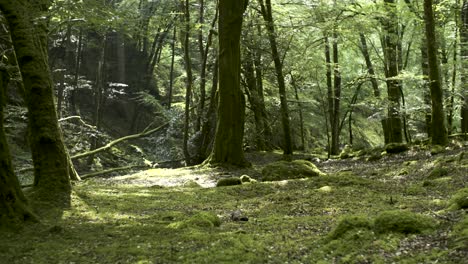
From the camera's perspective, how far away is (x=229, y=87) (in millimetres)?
14398

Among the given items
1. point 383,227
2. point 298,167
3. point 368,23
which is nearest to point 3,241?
point 383,227

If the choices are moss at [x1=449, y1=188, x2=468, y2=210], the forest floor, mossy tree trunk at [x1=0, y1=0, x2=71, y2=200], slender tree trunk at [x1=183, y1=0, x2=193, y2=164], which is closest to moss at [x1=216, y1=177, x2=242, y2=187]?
the forest floor

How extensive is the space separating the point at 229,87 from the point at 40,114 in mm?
7315

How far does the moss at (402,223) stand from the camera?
16.1ft

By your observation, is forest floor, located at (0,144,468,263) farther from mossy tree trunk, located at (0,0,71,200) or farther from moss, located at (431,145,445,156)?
moss, located at (431,145,445,156)

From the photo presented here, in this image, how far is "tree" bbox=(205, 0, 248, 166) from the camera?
14336mm

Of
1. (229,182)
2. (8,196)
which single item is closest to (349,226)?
(8,196)

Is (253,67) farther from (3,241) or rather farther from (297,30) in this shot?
(3,241)

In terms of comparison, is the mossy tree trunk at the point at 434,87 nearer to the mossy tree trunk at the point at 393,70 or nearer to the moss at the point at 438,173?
the mossy tree trunk at the point at 393,70

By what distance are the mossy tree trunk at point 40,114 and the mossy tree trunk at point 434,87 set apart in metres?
11.0

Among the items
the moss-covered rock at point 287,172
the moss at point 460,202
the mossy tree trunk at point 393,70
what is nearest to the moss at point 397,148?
the mossy tree trunk at point 393,70

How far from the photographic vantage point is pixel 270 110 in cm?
2189

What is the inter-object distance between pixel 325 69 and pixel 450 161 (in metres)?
11.2

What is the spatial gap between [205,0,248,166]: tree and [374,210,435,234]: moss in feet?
31.0
